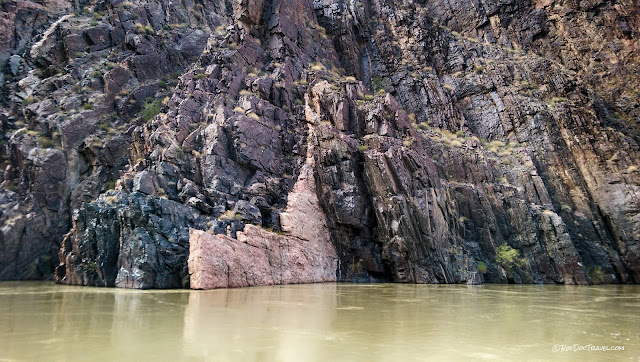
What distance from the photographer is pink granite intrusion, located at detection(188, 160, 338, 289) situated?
19328 millimetres

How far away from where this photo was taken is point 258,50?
1377 inches

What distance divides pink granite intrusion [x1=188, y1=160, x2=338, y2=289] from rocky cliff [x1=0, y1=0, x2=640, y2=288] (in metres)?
0.22

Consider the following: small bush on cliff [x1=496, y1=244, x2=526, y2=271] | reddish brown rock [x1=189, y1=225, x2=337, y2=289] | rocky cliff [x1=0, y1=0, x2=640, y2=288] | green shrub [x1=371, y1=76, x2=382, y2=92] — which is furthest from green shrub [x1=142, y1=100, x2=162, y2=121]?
small bush on cliff [x1=496, y1=244, x2=526, y2=271]

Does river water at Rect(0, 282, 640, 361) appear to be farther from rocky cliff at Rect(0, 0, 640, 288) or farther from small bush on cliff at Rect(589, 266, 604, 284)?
small bush on cliff at Rect(589, 266, 604, 284)

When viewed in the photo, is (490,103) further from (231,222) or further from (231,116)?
(231,222)

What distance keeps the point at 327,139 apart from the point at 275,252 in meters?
9.36

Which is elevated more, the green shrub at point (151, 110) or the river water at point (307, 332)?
the green shrub at point (151, 110)

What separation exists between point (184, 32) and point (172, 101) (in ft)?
55.9

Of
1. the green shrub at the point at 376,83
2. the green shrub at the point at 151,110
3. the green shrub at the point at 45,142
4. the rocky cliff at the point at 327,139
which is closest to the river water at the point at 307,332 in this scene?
the rocky cliff at the point at 327,139

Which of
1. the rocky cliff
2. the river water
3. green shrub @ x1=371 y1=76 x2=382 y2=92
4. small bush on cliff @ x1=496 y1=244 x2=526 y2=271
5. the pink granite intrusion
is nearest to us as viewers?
A: the river water

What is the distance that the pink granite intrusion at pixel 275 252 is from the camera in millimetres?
19328

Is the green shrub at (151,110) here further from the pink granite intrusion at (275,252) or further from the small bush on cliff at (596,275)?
the small bush on cliff at (596,275)

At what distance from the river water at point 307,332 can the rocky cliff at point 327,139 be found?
415 inches

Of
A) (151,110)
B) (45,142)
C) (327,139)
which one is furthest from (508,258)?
(45,142)
